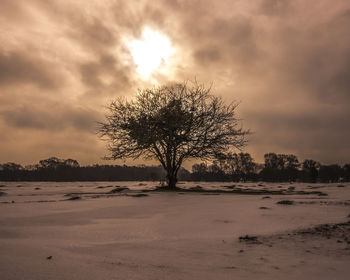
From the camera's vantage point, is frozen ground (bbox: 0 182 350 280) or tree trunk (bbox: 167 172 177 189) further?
tree trunk (bbox: 167 172 177 189)

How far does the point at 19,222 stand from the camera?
460 cm

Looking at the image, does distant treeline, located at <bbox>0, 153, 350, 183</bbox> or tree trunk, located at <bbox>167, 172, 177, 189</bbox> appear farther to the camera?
distant treeline, located at <bbox>0, 153, 350, 183</bbox>

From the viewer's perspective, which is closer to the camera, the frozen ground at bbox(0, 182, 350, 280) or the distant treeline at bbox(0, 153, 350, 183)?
the frozen ground at bbox(0, 182, 350, 280)

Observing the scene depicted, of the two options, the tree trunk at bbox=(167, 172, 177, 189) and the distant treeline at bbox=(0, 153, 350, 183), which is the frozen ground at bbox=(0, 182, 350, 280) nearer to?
the tree trunk at bbox=(167, 172, 177, 189)

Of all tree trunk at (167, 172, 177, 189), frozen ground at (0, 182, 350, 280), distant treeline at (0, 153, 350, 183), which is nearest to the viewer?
frozen ground at (0, 182, 350, 280)

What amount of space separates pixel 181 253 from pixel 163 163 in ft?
50.9

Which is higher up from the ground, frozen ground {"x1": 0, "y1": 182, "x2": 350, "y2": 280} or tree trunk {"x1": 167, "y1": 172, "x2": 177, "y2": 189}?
tree trunk {"x1": 167, "y1": 172, "x2": 177, "y2": 189}

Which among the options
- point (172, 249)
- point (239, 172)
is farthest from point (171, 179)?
point (239, 172)

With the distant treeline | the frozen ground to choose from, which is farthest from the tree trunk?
the distant treeline

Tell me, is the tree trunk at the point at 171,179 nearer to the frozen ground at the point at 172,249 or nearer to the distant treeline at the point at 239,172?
the frozen ground at the point at 172,249

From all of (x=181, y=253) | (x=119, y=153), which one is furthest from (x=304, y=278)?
(x=119, y=153)

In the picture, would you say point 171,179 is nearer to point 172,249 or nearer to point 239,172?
point 172,249

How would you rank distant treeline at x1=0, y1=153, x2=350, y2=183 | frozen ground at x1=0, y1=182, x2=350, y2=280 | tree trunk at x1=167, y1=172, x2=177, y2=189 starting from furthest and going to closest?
distant treeline at x1=0, y1=153, x2=350, y2=183, tree trunk at x1=167, y1=172, x2=177, y2=189, frozen ground at x1=0, y1=182, x2=350, y2=280

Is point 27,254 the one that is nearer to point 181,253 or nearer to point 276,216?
point 181,253
